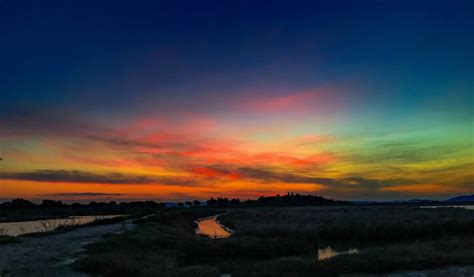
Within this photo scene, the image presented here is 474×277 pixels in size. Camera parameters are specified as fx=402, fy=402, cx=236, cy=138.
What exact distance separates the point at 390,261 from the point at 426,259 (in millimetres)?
2365

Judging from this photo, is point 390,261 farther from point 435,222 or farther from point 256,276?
point 435,222

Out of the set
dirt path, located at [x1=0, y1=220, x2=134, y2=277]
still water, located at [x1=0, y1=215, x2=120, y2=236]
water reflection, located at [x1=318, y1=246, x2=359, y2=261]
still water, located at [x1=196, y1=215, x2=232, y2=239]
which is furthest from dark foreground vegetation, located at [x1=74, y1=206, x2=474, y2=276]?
still water, located at [x1=0, y1=215, x2=120, y2=236]

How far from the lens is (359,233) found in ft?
136

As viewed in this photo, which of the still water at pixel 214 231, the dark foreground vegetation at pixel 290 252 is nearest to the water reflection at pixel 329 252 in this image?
the dark foreground vegetation at pixel 290 252

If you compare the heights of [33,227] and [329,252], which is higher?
[33,227]

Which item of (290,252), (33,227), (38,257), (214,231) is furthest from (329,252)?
(33,227)

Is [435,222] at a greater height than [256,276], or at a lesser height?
greater

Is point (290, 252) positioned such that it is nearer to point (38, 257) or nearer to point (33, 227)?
point (38, 257)

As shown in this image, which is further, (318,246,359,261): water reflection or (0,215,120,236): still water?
(0,215,120,236): still water

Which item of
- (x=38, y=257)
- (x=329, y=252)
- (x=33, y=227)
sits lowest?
(x=329, y=252)

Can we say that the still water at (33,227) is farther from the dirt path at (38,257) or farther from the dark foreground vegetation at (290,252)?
the dark foreground vegetation at (290,252)

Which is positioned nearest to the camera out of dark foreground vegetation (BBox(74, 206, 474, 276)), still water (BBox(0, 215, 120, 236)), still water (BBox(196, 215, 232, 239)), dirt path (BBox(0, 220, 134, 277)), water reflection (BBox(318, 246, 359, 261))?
dirt path (BBox(0, 220, 134, 277))

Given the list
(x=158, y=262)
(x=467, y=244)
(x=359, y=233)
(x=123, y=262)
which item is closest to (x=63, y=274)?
(x=123, y=262)

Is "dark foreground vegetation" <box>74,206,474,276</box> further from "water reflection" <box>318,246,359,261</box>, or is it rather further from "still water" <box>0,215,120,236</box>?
"still water" <box>0,215,120,236</box>
